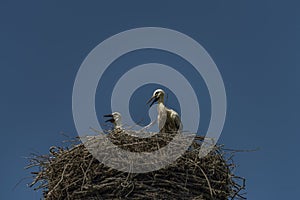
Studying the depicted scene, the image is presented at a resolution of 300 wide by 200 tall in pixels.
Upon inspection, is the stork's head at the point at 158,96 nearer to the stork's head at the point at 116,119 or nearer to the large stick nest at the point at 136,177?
the stork's head at the point at 116,119

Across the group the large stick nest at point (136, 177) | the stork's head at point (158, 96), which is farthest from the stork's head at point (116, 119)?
the large stick nest at point (136, 177)

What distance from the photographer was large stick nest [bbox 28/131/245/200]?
301 cm

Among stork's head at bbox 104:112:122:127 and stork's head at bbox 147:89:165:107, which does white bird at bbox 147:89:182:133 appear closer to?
stork's head at bbox 147:89:165:107

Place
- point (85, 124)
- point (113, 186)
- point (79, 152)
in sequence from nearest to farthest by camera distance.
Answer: point (113, 186)
point (79, 152)
point (85, 124)

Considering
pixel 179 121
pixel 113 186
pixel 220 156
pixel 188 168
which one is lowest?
pixel 113 186

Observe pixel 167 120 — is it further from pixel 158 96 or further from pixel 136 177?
pixel 136 177

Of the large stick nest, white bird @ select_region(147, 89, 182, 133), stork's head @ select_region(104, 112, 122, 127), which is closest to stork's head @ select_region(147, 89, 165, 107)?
white bird @ select_region(147, 89, 182, 133)

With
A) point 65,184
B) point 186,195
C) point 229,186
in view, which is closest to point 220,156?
point 229,186

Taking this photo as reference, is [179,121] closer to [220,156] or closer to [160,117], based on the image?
[160,117]

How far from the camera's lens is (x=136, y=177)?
9.98 ft

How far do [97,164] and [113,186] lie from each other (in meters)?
0.18

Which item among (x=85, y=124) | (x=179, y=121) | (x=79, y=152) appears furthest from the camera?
(x=179, y=121)

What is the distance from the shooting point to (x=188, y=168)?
3137mm

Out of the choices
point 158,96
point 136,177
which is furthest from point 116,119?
point 136,177
